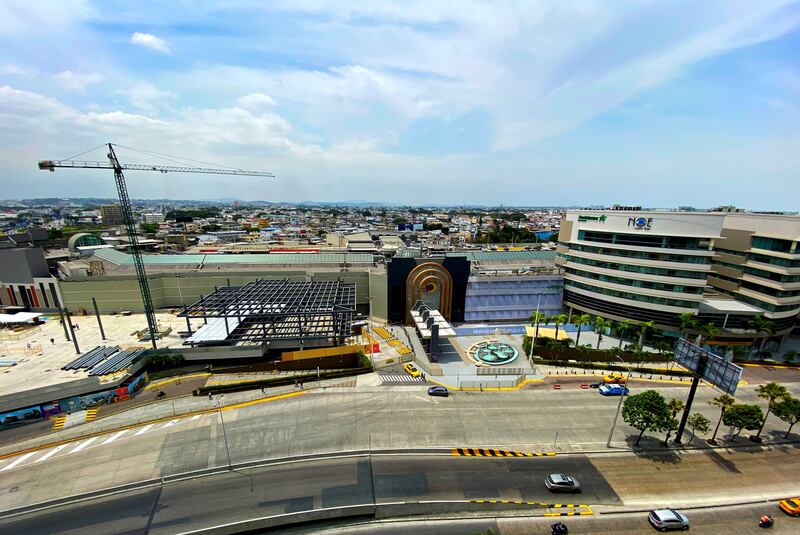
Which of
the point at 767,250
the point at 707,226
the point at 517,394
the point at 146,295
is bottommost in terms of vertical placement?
the point at 517,394

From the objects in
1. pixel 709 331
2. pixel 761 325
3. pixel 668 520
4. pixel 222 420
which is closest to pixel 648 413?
pixel 668 520

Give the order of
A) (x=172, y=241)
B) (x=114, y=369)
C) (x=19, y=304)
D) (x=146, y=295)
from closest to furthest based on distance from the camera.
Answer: (x=114, y=369), (x=146, y=295), (x=19, y=304), (x=172, y=241)

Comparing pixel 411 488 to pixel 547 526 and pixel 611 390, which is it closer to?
pixel 547 526

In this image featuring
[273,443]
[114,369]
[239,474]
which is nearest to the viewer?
[239,474]

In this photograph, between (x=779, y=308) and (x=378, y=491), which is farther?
(x=779, y=308)

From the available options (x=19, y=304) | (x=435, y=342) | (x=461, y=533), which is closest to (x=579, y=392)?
(x=435, y=342)

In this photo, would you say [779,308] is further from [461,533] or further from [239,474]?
[239,474]

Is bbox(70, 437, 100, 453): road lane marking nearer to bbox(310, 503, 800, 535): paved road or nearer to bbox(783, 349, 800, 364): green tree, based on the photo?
bbox(310, 503, 800, 535): paved road
